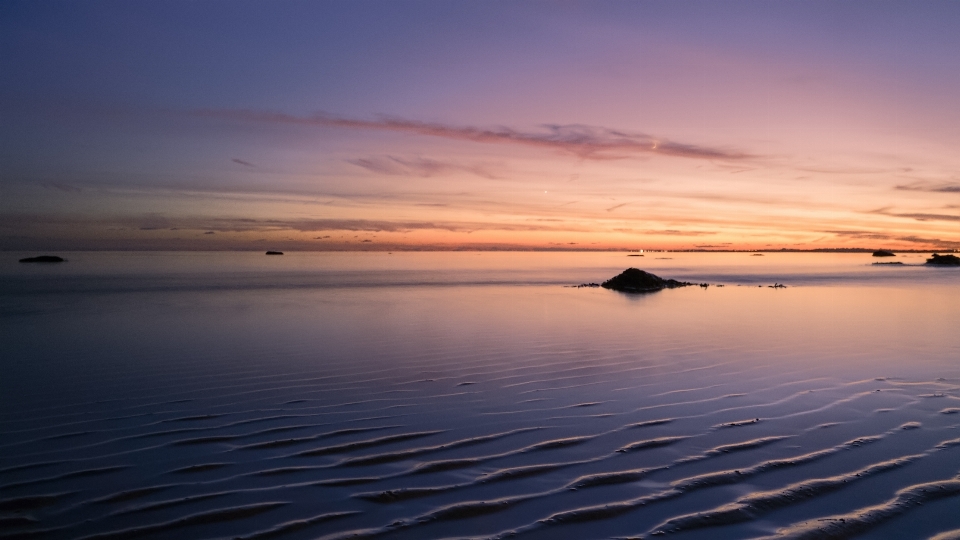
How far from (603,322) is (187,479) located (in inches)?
502

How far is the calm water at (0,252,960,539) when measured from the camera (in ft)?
13.4

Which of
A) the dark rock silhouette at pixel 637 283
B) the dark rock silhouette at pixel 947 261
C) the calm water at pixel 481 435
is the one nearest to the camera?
the calm water at pixel 481 435

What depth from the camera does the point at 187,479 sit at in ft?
15.7

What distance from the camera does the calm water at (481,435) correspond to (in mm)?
4070

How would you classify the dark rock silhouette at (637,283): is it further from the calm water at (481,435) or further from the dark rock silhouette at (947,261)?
the dark rock silhouette at (947,261)

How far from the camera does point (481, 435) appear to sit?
598 centimetres

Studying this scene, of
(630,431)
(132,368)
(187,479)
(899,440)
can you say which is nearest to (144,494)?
(187,479)

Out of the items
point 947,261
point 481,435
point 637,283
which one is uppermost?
point 947,261

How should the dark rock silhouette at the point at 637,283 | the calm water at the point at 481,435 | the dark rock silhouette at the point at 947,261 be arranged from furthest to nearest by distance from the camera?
1. the dark rock silhouette at the point at 947,261
2. the dark rock silhouette at the point at 637,283
3. the calm water at the point at 481,435

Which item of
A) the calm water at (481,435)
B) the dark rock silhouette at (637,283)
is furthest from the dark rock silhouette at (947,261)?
the calm water at (481,435)

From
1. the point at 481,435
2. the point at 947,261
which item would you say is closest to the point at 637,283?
the point at 481,435

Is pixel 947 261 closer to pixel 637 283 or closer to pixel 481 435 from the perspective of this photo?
pixel 637 283

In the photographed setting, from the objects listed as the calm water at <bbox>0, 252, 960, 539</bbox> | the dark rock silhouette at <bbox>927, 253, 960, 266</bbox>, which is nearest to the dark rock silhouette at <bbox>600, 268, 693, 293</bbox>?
the calm water at <bbox>0, 252, 960, 539</bbox>

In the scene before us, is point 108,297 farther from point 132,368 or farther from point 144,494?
point 144,494
